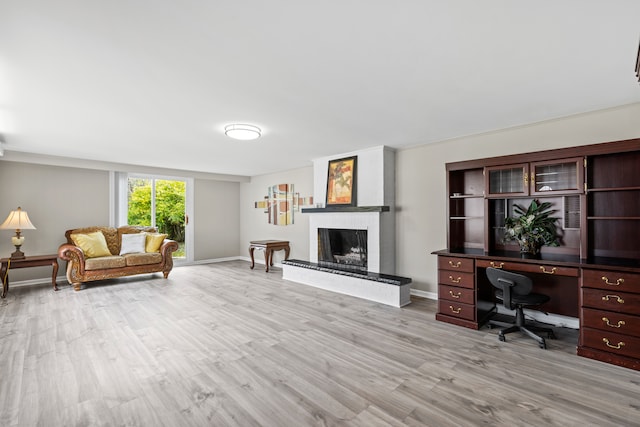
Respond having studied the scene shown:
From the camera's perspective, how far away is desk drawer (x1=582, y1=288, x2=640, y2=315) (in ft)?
7.85

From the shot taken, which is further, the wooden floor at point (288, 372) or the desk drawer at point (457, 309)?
the desk drawer at point (457, 309)

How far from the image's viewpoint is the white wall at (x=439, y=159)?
9.96 feet

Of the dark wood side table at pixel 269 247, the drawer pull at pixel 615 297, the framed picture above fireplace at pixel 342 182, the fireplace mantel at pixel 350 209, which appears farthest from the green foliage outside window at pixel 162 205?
the drawer pull at pixel 615 297

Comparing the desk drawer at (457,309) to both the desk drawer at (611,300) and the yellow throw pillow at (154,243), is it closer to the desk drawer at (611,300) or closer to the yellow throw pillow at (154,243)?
the desk drawer at (611,300)

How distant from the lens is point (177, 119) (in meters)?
3.35

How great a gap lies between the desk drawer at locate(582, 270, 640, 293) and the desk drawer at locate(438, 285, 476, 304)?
970 mm

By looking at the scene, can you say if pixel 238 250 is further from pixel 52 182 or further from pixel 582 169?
pixel 582 169

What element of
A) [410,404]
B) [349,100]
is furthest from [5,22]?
[410,404]

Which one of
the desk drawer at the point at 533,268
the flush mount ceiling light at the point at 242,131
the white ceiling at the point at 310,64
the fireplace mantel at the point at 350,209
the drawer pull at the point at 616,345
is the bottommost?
the drawer pull at the point at 616,345

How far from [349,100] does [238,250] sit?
6.53m

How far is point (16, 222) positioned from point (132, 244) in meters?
1.65

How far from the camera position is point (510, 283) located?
282 centimetres

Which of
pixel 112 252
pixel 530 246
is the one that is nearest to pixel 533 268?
pixel 530 246

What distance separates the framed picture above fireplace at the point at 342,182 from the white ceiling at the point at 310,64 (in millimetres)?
1226
